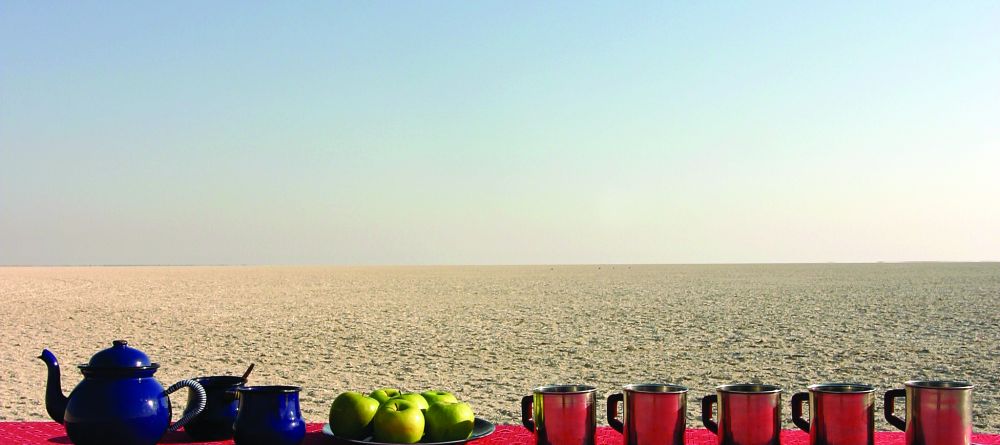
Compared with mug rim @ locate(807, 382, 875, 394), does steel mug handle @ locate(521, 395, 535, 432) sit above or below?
below

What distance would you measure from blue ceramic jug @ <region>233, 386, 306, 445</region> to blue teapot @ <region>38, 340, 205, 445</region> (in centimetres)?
9

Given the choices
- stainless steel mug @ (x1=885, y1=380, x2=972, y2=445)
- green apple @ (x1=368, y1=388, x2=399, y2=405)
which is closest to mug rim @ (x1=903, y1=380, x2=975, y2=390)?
stainless steel mug @ (x1=885, y1=380, x2=972, y2=445)

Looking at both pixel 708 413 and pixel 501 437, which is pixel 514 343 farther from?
pixel 708 413

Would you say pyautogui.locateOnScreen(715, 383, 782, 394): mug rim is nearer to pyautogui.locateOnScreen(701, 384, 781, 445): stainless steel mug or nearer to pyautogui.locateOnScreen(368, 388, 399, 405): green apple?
pyautogui.locateOnScreen(701, 384, 781, 445): stainless steel mug

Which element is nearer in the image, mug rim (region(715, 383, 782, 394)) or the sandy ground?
mug rim (region(715, 383, 782, 394))

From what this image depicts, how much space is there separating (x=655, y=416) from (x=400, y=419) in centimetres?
47

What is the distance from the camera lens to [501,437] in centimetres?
204

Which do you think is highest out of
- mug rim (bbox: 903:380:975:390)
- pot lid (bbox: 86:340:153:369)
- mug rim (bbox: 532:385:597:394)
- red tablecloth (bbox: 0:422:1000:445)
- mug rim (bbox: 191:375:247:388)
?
pot lid (bbox: 86:340:153:369)

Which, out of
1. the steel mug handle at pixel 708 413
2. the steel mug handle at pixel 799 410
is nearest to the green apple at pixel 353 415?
the steel mug handle at pixel 708 413

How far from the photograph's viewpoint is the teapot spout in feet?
6.19

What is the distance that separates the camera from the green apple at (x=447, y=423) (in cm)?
182

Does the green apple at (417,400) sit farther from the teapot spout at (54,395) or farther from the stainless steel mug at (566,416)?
the teapot spout at (54,395)

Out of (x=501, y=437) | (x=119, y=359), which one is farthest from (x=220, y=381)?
(x=501, y=437)

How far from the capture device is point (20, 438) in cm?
204
